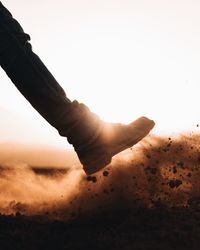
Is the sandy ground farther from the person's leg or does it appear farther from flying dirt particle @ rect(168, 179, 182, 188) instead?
the person's leg

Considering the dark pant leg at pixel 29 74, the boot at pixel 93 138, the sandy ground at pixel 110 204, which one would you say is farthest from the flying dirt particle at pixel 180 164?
the dark pant leg at pixel 29 74

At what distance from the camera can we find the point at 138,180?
11.6 m

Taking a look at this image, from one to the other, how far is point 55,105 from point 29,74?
251 millimetres

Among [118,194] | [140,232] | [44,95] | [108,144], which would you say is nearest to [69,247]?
[140,232]

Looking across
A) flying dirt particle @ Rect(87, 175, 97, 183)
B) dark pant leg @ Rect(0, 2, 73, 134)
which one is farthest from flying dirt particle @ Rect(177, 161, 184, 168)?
dark pant leg @ Rect(0, 2, 73, 134)

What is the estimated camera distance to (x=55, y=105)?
102 inches

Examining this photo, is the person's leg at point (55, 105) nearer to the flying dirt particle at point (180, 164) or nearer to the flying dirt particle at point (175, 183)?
the flying dirt particle at point (175, 183)

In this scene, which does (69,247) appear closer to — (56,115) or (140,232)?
(140,232)

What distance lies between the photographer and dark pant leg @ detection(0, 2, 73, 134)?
7.96 ft

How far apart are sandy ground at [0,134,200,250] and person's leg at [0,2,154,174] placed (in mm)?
3132

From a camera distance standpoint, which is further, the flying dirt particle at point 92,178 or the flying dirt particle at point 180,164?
the flying dirt particle at point 180,164

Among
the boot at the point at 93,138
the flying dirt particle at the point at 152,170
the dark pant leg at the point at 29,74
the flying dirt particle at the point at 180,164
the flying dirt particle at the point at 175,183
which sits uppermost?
→ the flying dirt particle at the point at 180,164

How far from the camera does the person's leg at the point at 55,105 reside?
243 centimetres

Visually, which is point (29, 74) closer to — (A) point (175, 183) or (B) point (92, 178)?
(B) point (92, 178)
